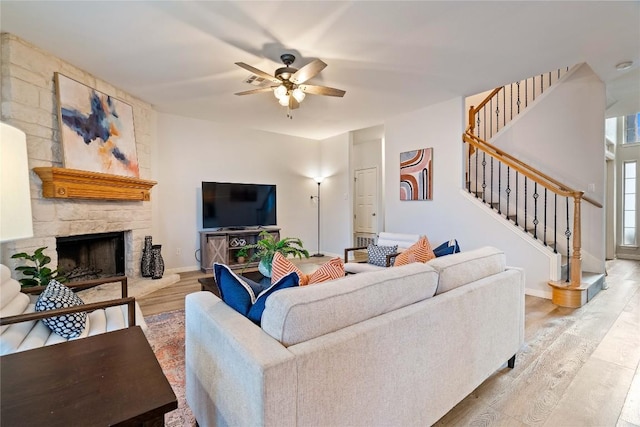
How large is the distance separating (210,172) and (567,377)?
5374 mm

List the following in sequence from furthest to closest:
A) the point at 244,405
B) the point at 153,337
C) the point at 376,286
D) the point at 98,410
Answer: the point at 153,337 → the point at 376,286 → the point at 244,405 → the point at 98,410

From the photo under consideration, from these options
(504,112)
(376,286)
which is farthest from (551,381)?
(504,112)

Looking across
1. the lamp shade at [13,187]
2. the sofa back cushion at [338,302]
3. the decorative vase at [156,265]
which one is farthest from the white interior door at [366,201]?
the lamp shade at [13,187]

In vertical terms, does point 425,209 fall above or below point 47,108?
below

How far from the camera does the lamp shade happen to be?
0.67m

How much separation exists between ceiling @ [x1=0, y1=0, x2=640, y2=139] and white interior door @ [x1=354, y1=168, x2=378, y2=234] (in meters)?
3.08

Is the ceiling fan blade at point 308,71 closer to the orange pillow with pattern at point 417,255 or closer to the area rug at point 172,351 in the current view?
the orange pillow with pattern at point 417,255

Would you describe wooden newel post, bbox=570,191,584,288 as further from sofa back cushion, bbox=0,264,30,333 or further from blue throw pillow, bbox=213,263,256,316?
sofa back cushion, bbox=0,264,30,333

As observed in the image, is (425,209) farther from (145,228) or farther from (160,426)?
(160,426)

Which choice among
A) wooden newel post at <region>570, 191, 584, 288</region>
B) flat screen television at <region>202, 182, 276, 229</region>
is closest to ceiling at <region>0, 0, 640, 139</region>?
wooden newel post at <region>570, 191, 584, 288</region>

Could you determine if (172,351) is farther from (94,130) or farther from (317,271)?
(94,130)

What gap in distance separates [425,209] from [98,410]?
4.71m

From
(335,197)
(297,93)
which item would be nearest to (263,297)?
(297,93)

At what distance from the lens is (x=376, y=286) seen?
1.27m
